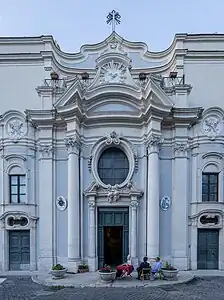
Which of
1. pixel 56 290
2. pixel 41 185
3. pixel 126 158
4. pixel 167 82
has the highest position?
pixel 167 82

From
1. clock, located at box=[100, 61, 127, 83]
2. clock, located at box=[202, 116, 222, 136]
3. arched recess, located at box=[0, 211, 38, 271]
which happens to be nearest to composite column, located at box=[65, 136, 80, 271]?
arched recess, located at box=[0, 211, 38, 271]

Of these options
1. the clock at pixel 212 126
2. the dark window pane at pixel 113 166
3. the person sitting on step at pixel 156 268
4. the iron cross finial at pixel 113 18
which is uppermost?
the iron cross finial at pixel 113 18

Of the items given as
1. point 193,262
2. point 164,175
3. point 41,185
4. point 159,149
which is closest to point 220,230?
point 193,262

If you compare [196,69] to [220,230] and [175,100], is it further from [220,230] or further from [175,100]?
[220,230]

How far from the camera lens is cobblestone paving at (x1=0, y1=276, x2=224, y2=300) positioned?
13.7 m

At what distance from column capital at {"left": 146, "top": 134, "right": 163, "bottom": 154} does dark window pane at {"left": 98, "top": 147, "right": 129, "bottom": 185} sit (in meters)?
1.74

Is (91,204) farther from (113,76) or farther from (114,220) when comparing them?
(113,76)

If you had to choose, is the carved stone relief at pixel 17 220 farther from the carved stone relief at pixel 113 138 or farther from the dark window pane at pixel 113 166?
the carved stone relief at pixel 113 138

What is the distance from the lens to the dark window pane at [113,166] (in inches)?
776

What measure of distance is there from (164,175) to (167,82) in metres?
5.85

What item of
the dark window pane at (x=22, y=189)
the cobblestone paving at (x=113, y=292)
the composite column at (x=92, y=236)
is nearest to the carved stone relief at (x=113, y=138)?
the composite column at (x=92, y=236)

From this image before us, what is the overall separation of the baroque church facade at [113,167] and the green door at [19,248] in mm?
60

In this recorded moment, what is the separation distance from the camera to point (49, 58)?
67.3 feet

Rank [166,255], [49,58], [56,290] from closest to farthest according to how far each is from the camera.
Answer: [56,290]
[166,255]
[49,58]
